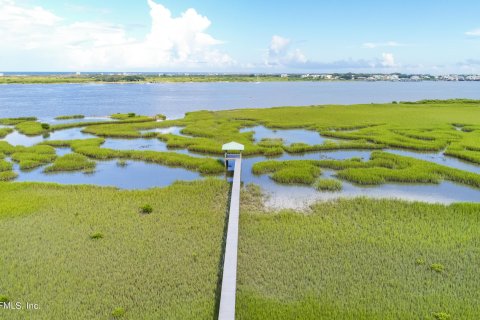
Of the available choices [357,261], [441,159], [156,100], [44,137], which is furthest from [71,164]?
[156,100]

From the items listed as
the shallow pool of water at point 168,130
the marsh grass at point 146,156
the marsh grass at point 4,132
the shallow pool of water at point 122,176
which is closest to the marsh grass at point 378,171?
the marsh grass at point 146,156

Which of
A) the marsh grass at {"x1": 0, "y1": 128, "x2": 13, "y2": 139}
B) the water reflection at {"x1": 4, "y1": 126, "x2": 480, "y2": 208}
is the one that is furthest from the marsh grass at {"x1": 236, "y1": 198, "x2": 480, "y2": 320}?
the marsh grass at {"x1": 0, "y1": 128, "x2": 13, "y2": 139}

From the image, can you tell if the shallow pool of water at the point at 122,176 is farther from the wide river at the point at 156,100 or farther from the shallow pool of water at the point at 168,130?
the wide river at the point at 156,100

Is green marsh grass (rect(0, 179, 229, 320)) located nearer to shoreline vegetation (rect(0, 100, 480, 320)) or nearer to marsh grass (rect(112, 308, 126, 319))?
shoreline vegetation (rect(0, 100, 480, 320))

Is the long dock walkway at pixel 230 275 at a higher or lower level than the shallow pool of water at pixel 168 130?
lower

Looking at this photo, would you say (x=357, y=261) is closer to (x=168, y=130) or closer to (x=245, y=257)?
(x=245, y=257)

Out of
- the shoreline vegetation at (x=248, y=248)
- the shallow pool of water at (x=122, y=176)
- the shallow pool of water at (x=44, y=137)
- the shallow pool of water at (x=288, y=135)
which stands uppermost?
the shallow pool of water at (x=288, y=135)
